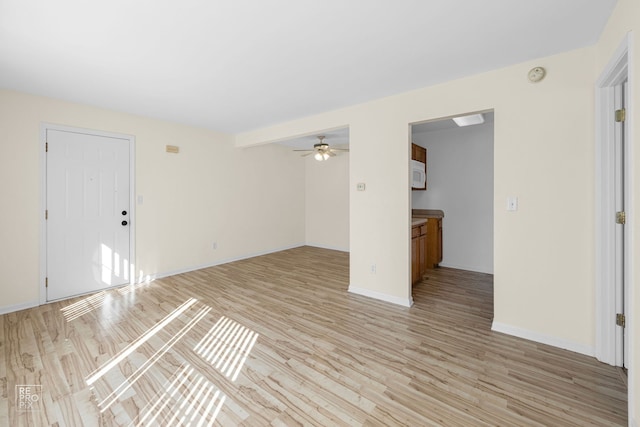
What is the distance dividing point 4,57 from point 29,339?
8.14ft

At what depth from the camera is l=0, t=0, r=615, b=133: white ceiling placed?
172 centimetres

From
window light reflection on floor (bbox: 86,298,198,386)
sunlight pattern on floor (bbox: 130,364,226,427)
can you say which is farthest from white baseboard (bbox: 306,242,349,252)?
sunlight pattern on floor (bbox: 130,364,226,427)

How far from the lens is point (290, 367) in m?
2.04

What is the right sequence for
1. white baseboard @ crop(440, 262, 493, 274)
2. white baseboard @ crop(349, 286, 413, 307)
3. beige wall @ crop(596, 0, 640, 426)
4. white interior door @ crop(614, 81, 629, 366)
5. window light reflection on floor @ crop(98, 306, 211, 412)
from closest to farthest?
beige wall @ crop(596, 0, 640, 426)
window light reflection on floor @ crop(98, 306, 211, 412)
white interior door @ crop(614, 81, 629, 366)
white baseboard @ crop(349, 286, 413, 307)
white baseboard @ crop(440, 262, 493, 274)

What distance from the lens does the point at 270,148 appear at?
6.00 metres

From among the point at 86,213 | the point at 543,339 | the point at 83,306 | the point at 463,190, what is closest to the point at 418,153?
the point at 463,190

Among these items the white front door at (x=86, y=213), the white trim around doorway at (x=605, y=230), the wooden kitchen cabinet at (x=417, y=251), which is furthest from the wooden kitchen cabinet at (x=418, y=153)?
the white front door at (x=86, y=213)

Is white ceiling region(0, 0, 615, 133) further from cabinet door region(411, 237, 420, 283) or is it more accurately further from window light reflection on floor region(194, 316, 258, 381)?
window light reflection on floor region(194, 316, 258, 381)

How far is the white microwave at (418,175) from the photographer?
4348 mm

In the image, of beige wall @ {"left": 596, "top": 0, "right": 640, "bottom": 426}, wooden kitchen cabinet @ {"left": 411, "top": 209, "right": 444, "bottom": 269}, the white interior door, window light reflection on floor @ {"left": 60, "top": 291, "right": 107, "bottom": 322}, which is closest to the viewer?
beige wall @ {"left": 596, "top": 0, "right": 640, "bottom": 426}

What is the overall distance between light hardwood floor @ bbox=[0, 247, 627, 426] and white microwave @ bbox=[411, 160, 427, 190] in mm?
1910

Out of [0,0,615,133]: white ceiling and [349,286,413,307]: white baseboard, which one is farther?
[349,286,413,307]: white baseboard

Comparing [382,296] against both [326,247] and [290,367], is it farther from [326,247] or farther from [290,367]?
[326,247]

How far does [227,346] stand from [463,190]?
4.37 meters
